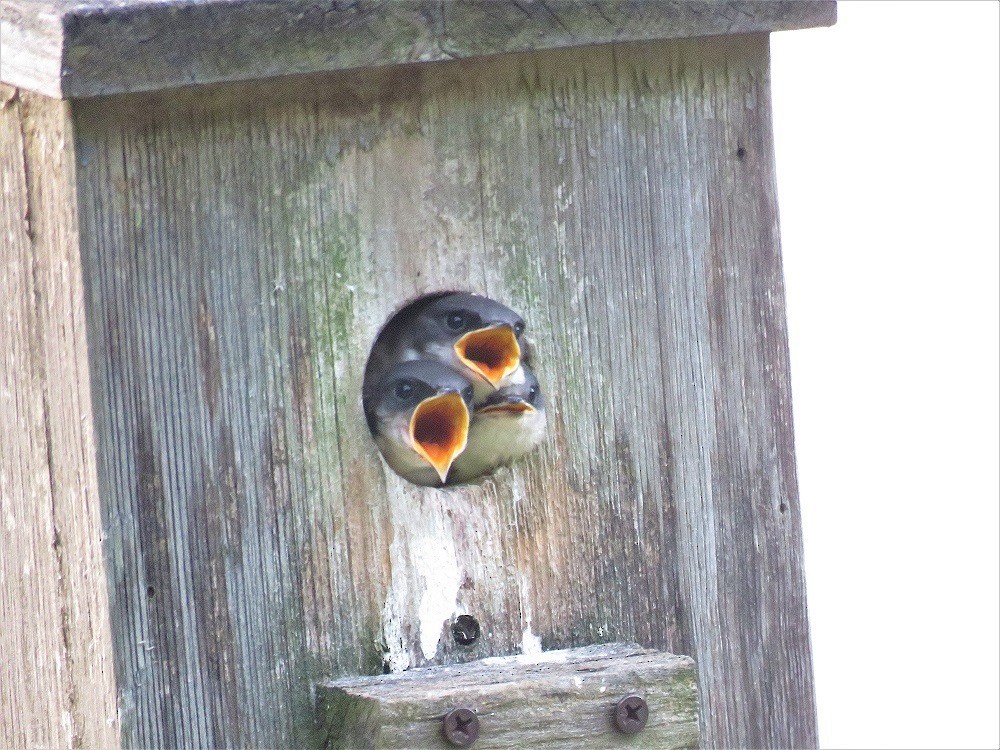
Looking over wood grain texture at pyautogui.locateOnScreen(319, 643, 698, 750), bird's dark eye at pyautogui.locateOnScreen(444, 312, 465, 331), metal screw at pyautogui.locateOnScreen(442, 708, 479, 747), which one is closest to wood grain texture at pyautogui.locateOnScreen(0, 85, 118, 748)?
wood grain texture at pyautogui.locateOnScreen(319, 643, 698, 750)

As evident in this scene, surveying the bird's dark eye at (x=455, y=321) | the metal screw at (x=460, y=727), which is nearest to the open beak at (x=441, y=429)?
the bird's dark eye at (x=455, y=321)

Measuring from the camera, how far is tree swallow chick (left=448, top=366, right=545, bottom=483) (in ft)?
9.32

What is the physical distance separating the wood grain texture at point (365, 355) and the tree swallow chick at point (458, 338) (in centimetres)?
5

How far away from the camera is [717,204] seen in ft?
9.59

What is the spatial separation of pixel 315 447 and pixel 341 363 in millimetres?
124

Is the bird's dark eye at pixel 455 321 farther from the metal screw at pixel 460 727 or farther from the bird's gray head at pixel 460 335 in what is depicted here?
the metal screw at pixel 460 727

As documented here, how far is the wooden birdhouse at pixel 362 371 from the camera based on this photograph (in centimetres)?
243

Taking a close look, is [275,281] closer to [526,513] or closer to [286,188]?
[286,188]

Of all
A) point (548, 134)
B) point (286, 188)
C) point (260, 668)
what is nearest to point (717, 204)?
point (548, 134)

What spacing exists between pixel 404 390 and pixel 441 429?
16cm

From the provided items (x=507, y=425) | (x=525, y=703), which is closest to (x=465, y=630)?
(x=525, y=703)

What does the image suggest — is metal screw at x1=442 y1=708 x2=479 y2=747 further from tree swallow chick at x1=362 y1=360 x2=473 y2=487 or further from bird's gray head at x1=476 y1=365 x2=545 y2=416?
bird's gray head at x1=476 y1=365 x2=545 y2=416

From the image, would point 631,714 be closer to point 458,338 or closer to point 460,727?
point 460,727

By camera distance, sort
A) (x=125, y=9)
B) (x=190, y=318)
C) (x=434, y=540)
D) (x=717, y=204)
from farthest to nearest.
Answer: (x=717, y=204)
(x=434, y=540)
(x=190, y=318)
(x=125, y=9)
